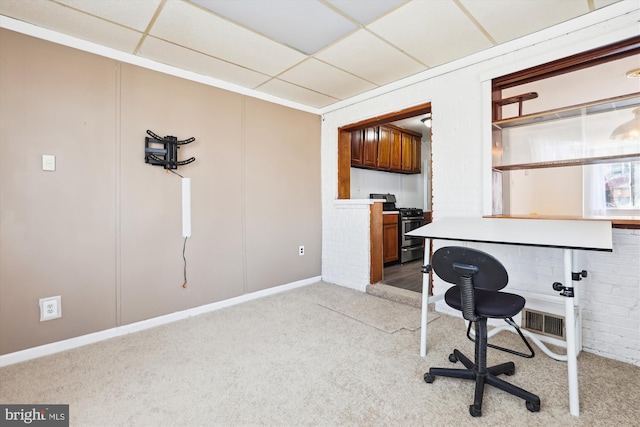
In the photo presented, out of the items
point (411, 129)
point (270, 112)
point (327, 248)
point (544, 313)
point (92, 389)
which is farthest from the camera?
point (411, 129)

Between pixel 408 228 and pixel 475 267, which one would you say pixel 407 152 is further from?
pixel 475 267

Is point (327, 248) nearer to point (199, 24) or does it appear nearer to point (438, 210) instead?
point (438, 210)

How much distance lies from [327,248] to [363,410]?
2.71 metres

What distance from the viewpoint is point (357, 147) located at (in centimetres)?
488

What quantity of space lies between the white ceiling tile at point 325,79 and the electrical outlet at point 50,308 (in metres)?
2.87

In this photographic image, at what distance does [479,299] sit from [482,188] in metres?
1.35

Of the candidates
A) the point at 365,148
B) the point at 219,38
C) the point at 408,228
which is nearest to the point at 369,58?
the point at 219,38

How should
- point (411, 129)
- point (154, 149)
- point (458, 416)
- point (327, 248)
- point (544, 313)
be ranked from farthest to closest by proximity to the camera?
1. point (411, 129)
2. point (327, 248)
3. point (154, 149)
4. point (544, 313)
5. point (458, 416)

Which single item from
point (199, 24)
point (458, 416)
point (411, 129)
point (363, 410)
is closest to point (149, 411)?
point (363, 410)

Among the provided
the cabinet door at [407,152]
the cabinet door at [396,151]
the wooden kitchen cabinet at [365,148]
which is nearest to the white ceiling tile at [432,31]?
the wooden kitchen cabinet at [365,148]

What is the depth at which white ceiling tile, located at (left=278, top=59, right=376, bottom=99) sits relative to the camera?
2984 mm

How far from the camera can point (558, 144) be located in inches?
97.3

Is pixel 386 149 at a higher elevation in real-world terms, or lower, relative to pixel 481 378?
higher

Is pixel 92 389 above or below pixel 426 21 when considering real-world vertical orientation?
below
